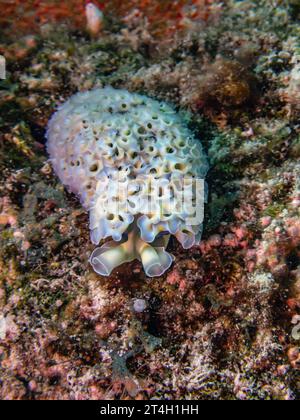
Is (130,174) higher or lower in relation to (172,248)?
higher

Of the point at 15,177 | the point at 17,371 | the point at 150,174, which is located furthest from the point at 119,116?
the point at 17,371

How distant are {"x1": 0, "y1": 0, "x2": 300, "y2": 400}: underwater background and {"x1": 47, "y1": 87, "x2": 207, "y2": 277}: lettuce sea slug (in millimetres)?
216

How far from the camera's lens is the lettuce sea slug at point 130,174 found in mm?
3082

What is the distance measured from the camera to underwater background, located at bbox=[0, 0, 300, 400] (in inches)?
113

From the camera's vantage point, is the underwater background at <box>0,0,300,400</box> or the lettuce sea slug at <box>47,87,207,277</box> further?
the lettuce sea slug at <box>47,87,207,277</box>

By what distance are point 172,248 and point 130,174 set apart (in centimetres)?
79

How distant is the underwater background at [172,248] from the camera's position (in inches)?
113

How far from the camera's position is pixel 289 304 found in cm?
301

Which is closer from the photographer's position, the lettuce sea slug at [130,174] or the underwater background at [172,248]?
the underwater background at [172,248]

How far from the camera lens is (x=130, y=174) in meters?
3.27

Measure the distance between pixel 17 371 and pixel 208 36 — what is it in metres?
4.55

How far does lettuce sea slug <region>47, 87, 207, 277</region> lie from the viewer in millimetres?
3082

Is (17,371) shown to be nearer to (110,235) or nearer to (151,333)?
(151,333)

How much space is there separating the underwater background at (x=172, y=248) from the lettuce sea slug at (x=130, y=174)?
0.22m
